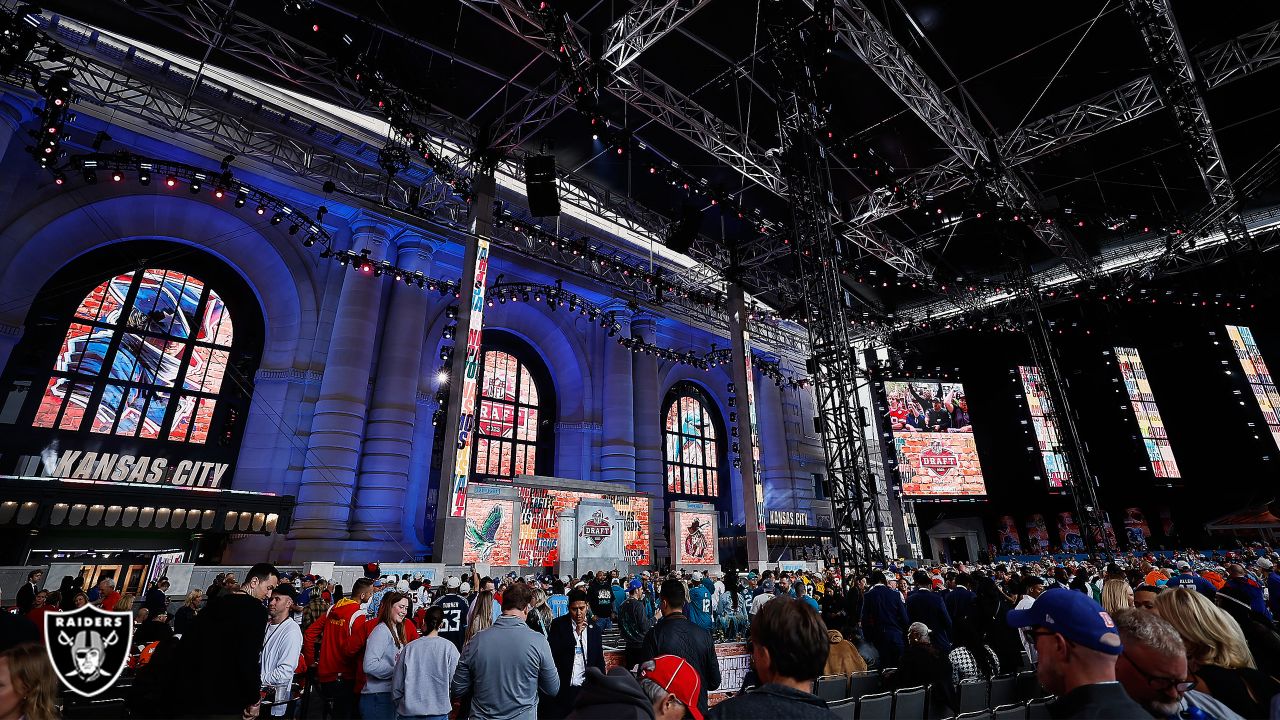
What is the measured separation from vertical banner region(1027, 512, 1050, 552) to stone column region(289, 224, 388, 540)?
109 ft

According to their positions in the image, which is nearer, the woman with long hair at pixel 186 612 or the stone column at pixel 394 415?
the woman with long hair at pixel 186 612

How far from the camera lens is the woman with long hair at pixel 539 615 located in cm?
596

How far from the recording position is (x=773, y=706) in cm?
154

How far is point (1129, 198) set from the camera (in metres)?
20.5

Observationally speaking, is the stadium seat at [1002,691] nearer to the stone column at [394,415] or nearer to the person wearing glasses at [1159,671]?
the person wearing glasses at [1159,671]

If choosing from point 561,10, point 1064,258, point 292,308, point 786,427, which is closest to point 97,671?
point 561,10

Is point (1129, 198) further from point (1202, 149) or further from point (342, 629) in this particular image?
point (342, 629)

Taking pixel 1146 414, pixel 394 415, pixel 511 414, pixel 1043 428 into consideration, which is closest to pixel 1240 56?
pixel 1043 428

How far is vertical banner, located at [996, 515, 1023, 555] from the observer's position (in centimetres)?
2952

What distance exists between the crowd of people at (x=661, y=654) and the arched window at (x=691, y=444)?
19916mm

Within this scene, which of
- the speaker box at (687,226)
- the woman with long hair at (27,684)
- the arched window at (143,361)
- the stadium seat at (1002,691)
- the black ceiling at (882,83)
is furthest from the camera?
the speaker box at (687,226)

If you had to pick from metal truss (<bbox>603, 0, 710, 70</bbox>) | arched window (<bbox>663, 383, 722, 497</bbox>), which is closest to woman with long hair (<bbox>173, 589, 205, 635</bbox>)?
metal truss (<bbox>603, 0, 710, 70</bbox>)

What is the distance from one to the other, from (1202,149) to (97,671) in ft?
77.0

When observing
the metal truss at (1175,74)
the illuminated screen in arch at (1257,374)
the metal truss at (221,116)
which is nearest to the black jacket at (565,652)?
the metal truss at (221,116)
